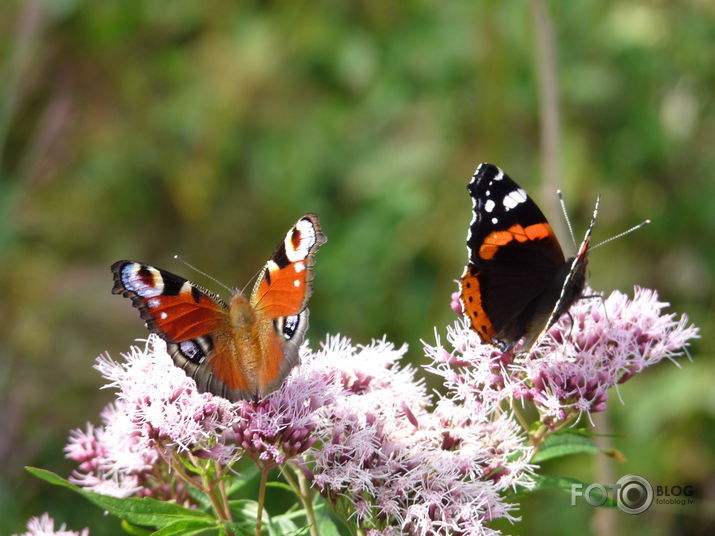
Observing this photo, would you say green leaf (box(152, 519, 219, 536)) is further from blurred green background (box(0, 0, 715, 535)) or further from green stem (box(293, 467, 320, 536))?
blurred green background (box(0, 0, 715, 535))

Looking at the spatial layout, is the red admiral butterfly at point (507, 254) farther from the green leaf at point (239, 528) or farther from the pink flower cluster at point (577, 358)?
the green leaf at point (239, 528)

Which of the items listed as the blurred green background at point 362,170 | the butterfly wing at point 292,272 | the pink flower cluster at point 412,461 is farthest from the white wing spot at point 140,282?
the blurred green background at point 362,170

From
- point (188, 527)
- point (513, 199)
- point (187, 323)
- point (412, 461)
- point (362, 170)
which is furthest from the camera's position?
point (362, 170)

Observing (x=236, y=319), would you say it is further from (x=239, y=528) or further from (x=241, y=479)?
(x=239, y=528)

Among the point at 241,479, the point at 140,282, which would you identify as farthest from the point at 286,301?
the point at 241,479

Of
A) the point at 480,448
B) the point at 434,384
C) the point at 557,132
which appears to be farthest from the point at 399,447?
the point at 434,384

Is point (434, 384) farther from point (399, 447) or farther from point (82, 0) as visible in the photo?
point (82, 0)
